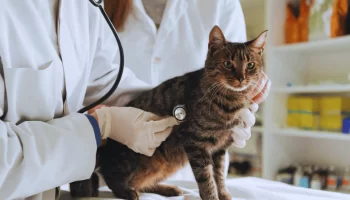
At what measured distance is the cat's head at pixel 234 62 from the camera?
0.90m

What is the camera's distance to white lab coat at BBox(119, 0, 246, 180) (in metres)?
1.26

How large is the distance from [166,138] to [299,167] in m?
1.49

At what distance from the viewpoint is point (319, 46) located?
6.35ft

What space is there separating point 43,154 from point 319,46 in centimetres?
172

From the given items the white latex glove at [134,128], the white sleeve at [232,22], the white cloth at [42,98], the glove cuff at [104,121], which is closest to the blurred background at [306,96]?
the white sleeve at [232,22]

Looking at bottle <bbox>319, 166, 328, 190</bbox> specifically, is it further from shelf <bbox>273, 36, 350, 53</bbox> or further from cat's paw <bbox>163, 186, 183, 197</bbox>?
cat's paw <bbox>163, 186, 183, 197</bbox>

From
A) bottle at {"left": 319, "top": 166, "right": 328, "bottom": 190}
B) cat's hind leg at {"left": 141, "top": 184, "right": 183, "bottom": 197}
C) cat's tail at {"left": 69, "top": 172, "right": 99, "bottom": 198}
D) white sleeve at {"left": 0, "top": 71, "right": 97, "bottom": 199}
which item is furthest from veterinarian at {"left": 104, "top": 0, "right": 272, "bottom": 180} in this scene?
bottle at {"left": 319, "top": 166, "right": 328, "bottom": 190}

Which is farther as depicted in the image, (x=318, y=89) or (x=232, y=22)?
(x=318, y=89)

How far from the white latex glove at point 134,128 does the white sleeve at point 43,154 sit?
148 mm

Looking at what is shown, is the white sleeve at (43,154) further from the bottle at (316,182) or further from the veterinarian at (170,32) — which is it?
the bottle at (316,182)

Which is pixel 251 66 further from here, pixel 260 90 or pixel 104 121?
pixel 104 121

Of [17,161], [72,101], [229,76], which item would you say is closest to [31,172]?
[17,161]

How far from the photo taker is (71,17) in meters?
0.78

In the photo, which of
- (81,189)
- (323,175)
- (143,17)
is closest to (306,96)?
(323,175)
